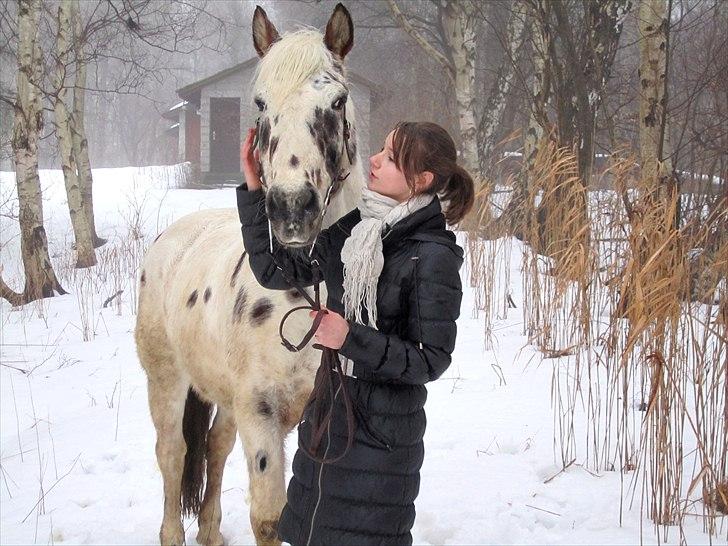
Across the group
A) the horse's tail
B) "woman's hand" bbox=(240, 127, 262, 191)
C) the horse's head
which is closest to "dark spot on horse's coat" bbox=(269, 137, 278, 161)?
the horse's head

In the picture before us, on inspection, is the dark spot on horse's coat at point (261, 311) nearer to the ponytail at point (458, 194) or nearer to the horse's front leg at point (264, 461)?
the horse's front leg at point (264, 461)

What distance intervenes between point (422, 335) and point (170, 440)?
182 cm

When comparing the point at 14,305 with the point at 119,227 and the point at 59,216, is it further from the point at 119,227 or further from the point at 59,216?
the point at 59,216

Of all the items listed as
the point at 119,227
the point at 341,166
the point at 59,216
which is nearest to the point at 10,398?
the point at 341,166

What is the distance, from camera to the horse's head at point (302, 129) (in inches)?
67.3

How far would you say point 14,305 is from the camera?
8734 mm

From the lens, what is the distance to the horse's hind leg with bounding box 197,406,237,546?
3.13 m

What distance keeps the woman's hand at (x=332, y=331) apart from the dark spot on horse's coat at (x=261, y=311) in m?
0.56

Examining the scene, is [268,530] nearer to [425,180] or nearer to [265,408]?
[265,408]

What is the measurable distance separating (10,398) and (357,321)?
426 cm

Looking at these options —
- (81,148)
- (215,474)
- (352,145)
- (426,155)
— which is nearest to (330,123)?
(352,145)

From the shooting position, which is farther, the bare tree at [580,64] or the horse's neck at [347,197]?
the bare tree at [580,64]

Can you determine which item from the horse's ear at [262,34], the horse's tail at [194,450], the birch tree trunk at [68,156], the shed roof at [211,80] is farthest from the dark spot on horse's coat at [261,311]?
the shed roof at [211,80]

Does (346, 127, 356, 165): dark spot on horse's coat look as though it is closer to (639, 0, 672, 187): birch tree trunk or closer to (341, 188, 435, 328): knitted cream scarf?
(341, 188, 435, 328): knitted cream scarf
